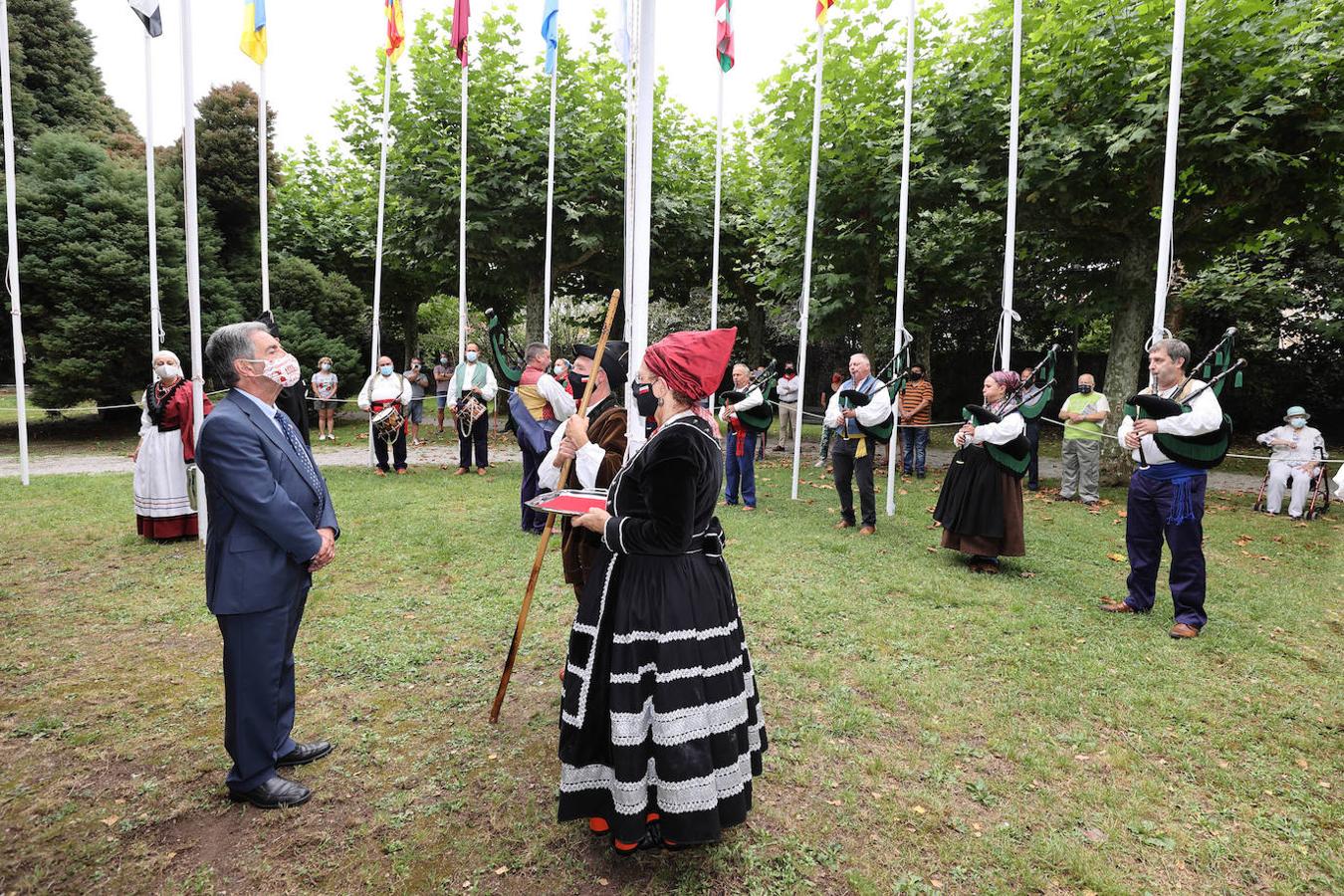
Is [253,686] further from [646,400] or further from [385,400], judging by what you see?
[385,400]

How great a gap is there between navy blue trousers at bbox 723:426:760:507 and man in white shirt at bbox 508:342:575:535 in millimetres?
2866

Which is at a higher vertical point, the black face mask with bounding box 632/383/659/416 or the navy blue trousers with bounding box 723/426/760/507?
the black face mask with bounding box 632/383/659/416

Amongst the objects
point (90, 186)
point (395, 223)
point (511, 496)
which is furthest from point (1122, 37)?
point (90, 186)

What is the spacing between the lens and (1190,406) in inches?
201

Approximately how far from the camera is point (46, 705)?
159 inches

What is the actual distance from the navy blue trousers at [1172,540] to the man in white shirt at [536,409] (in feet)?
15.9

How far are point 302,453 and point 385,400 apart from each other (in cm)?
929

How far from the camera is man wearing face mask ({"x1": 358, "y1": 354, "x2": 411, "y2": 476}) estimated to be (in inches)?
473

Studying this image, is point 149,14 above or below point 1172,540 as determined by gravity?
above

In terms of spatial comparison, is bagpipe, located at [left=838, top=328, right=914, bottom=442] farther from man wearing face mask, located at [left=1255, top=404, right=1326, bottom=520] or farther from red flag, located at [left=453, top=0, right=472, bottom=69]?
red flag, located at [left=453, top=0, right=472, bottom=69]

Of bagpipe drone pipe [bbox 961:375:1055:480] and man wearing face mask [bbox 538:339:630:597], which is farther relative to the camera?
bagpipe drone pipe [bbox 961:375:1055:480]

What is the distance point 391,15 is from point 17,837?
38.2ft

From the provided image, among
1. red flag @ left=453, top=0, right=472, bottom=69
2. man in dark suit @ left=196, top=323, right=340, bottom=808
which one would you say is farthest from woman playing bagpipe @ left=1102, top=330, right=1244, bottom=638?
red flag @ left=453, top=0, right=472, bottom=69

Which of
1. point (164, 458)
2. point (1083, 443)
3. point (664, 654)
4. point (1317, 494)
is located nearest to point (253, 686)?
point (664, 654)
